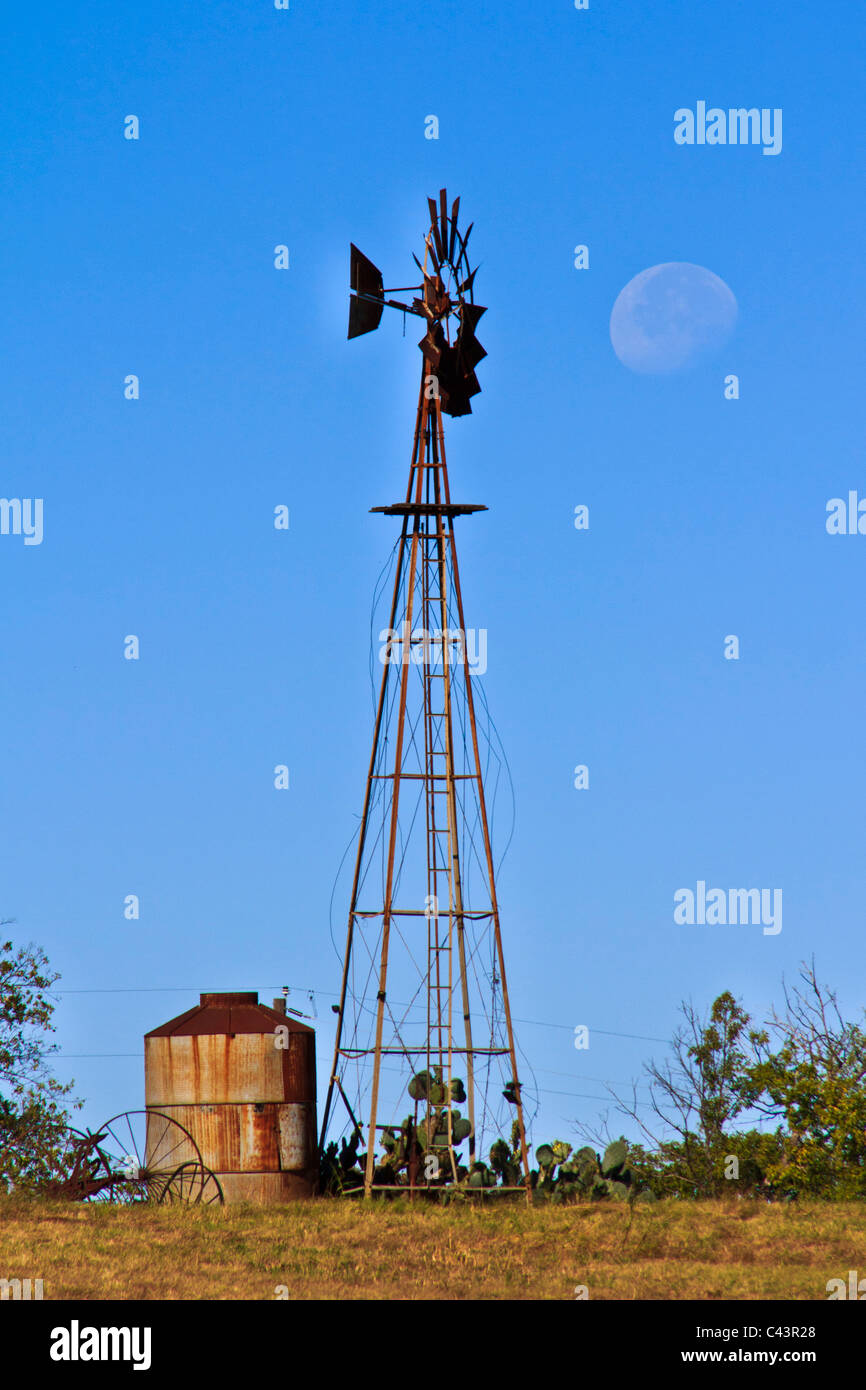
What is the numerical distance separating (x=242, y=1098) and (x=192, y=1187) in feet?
4.89

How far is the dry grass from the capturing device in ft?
62.7

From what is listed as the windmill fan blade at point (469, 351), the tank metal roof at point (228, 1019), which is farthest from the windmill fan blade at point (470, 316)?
the tank metal roof at point (228, 1019)

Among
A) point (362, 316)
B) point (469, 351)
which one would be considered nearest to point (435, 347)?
point (469, 351)

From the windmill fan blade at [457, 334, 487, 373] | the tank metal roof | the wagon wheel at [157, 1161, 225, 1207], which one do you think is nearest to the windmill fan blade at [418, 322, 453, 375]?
the windmill fan blade at [457, 334, 487, 373]

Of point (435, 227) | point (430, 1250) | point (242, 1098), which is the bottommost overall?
point (430, 1250)

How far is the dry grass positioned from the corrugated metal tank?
29.9 inches

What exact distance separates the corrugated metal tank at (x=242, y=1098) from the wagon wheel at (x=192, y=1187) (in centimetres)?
16

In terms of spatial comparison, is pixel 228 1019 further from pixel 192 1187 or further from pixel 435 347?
pixel 435 347

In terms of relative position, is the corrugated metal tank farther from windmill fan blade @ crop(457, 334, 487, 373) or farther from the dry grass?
windmill fan blade @ crop(457, 334, 487, 373)

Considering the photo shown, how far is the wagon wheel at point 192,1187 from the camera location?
25.1 m

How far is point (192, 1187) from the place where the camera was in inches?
993

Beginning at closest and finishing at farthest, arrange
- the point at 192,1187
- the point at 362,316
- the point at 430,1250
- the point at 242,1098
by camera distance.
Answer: the point at 430,1250 < the point at 192,1187 < the point at 242,1098 < the point at 362,316
